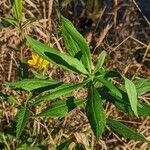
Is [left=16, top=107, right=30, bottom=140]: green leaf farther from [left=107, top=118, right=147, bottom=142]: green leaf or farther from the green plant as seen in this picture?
[left=107, top=118, right=147, bottom=142]: green leaf

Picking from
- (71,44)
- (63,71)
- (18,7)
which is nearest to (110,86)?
(71,44)


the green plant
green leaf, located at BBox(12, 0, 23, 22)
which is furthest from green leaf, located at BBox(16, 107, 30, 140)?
green leaf, located at BBox(12, 0, 23, 22)

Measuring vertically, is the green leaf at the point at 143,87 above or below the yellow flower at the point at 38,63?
below

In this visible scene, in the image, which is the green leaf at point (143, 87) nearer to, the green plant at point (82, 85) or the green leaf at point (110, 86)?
the green plant at point (82, 85)

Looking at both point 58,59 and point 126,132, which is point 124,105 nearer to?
point 126,132

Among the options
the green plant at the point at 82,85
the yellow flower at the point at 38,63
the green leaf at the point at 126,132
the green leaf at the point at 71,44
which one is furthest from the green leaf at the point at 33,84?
the yellow flower at the point at 38,63
